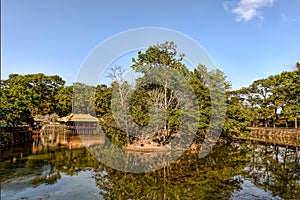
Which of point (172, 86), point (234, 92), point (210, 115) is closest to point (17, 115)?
point (172, 86)

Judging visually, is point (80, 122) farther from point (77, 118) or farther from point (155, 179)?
point (155, 179)

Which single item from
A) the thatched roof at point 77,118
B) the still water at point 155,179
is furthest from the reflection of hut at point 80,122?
the still water at point 155,179

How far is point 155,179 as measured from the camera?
32.5ft

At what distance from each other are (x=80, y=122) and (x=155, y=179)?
2664 centimetres

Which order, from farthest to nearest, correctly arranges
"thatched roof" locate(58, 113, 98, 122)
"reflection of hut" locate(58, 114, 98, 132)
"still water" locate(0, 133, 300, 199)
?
"reflection of hut" locate(58, 114, 98, 132) < "thatched roof" locate(58, 113, 98, 122) < "still water" locate(0, 133, 300, 199)

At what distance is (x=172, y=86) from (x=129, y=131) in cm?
446

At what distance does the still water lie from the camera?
7.95m

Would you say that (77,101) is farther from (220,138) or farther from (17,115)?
(220,138)

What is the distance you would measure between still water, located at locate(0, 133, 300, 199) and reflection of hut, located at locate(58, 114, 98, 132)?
19343 mm

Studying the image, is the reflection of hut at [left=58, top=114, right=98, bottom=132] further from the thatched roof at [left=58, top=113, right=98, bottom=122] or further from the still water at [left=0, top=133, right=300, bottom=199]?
the still water at [left=0, top=133, right=300, bottom=199]

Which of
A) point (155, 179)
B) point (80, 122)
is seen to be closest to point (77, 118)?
point (80, 122)

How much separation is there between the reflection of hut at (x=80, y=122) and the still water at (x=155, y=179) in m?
19.3

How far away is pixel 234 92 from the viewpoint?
116 feet

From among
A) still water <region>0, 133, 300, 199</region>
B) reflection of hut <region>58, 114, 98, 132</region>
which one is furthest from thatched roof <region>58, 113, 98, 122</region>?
still water <region>0, 133, 300, 199</region>
